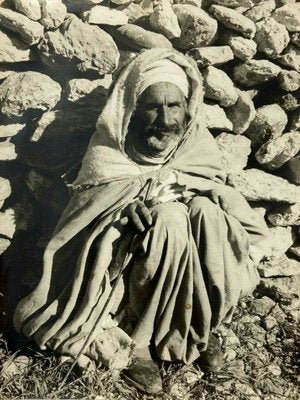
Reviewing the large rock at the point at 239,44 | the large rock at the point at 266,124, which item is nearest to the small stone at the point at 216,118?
the large rock at the point at 266,124

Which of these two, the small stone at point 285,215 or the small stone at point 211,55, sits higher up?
the small stone at point 211,55

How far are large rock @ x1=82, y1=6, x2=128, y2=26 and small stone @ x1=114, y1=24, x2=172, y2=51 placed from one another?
5 centimetres

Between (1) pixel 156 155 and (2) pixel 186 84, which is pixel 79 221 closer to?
(1) pixel 156 155

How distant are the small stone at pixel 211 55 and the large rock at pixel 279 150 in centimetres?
62

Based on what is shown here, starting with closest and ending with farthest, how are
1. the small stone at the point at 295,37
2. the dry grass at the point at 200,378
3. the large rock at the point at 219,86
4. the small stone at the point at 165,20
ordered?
the dry grass at the point at 200,378, the small stone at the point at 165,20, the large rock at the point at 219,86, the small stone at the point at 295,37

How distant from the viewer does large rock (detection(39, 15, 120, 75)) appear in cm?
307

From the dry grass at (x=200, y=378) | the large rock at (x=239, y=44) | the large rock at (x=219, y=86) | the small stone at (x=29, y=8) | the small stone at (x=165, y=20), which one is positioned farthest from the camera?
the large rock at (x=239, y=44)

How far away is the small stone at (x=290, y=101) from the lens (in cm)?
369

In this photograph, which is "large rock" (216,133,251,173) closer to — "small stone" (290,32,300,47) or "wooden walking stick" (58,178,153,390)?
"small stone" (290,32,300,47)

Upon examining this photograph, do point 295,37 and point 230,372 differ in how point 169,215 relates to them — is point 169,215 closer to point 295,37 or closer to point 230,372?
point 230,372

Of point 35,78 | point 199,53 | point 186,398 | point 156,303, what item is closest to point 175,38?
point 199,53

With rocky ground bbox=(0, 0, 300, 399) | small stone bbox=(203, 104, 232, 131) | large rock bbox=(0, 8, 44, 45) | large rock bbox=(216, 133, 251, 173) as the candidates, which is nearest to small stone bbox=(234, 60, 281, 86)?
rocky ground bbox=(0, 0, 300, 399)

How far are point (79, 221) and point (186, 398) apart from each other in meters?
1.06

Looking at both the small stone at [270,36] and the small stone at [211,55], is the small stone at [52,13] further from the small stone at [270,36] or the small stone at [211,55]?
the small stone at [270,36]
